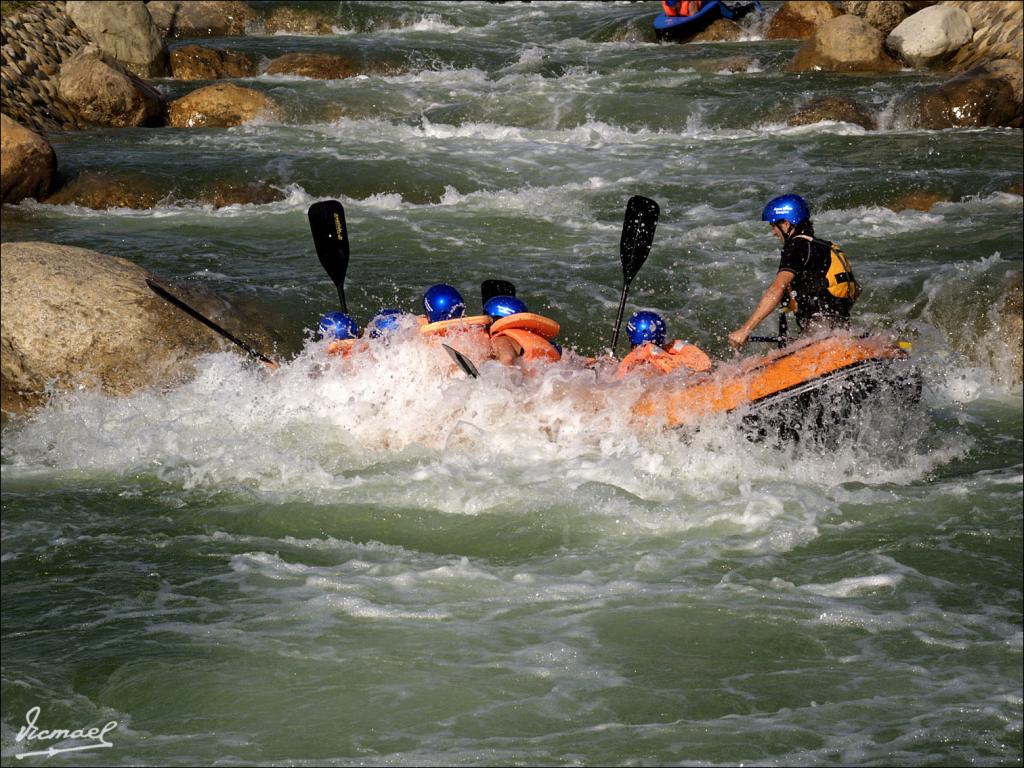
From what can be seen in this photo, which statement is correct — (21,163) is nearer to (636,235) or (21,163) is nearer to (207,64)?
(636,235)

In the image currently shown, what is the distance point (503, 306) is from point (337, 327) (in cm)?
125

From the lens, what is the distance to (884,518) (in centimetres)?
695

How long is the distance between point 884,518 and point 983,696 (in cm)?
194

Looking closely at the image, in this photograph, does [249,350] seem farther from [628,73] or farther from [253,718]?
[628,73]

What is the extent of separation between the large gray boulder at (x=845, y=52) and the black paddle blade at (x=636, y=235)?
9.55m

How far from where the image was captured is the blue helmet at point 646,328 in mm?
8117

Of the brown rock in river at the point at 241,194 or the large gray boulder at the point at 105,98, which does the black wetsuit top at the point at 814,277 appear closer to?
the brown rock in river at the point at 241,194

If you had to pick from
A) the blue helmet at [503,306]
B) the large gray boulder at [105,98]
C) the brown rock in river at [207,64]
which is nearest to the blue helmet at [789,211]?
the blue helmet at [503,306]

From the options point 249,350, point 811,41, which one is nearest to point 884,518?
point 249,350

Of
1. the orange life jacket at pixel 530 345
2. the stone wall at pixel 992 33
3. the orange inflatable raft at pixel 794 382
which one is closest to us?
the orange inflatable raft at pixel 794 382

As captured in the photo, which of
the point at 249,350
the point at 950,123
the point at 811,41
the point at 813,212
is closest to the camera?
the point at 249,350

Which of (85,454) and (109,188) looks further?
(109,188)

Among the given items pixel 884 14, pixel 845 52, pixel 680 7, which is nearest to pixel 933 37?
pixel 845 52

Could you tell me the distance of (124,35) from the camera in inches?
731
